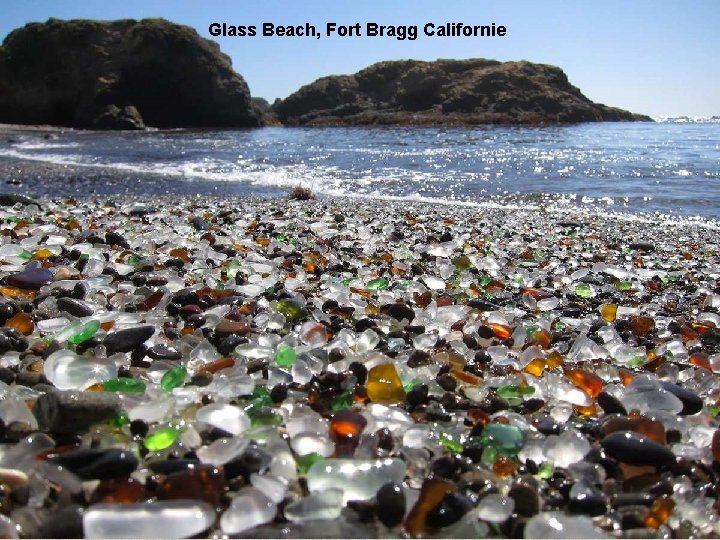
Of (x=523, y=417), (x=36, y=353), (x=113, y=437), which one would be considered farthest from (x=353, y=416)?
(x=36, y=353)

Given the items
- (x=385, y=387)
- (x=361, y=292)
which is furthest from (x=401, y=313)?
(x=385, y=387)

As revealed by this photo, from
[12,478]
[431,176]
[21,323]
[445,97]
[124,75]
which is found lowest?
[12,478]

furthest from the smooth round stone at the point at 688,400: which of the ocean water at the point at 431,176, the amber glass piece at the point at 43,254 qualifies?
the ocean water at the point at 431,176

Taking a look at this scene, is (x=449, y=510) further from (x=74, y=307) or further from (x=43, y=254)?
(x=43, y=254)

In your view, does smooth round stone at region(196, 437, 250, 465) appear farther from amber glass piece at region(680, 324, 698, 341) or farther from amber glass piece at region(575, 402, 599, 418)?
amber glass piece at region(680, 324, 698, 341)

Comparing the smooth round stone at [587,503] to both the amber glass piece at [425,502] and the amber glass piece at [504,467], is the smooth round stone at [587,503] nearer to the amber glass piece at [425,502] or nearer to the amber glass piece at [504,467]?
the amber glass piece at [504,467]

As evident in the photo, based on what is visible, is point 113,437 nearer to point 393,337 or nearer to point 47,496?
point 47,496

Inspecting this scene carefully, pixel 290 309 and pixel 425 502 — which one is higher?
pixel 290 309
